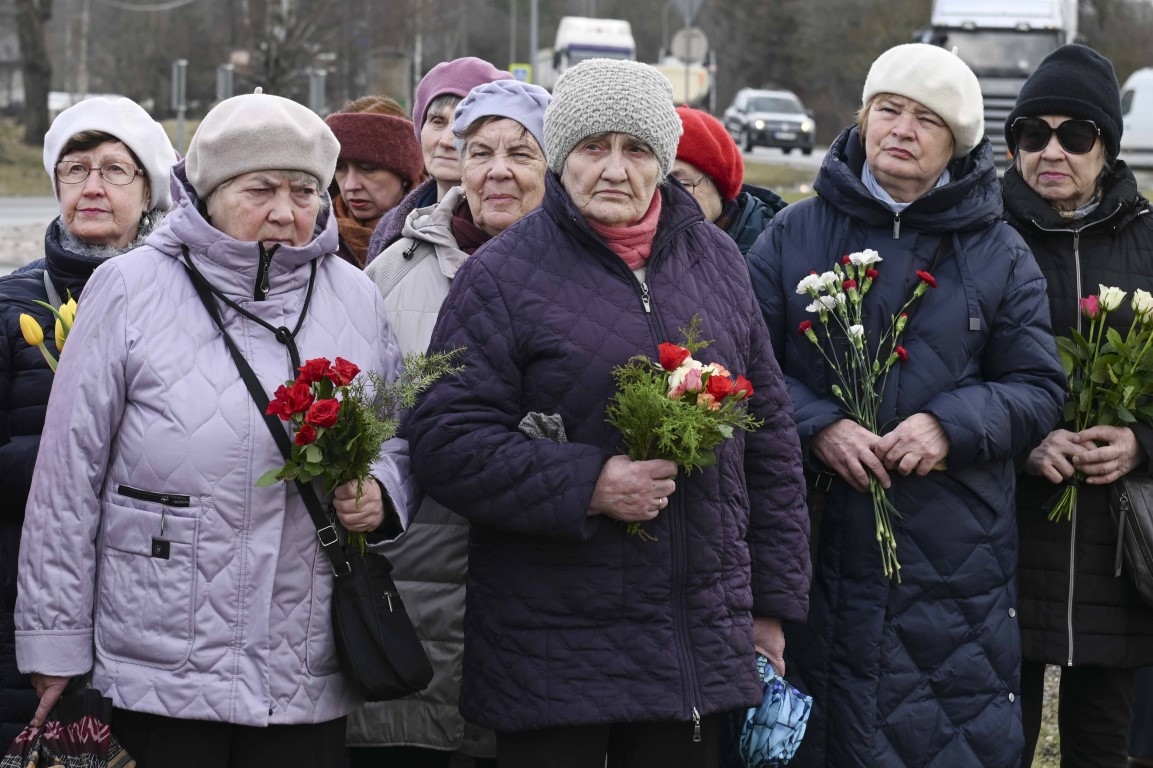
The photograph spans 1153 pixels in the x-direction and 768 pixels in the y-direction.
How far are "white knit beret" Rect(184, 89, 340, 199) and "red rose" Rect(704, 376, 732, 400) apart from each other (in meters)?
1.06

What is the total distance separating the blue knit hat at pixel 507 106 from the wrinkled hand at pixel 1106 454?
1785mm

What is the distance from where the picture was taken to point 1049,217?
4.46 m

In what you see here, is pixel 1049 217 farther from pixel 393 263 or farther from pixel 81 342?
pixel 81 342

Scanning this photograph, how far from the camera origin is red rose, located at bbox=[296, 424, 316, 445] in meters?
3.18

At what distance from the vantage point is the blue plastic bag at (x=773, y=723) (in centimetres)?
369

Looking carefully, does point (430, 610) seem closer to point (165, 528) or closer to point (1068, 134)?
point (165, 528)

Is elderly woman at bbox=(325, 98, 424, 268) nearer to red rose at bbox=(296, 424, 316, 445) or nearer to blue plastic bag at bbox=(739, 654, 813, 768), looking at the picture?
red rose at bbox=(296, 424, 316, 445)

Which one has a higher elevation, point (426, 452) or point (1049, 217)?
point (1049, 217)

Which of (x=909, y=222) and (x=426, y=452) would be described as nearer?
(x=426, y=452)

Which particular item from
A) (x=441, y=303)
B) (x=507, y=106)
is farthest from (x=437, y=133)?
(x=441, y=303)

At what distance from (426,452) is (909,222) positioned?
1574 millimetres

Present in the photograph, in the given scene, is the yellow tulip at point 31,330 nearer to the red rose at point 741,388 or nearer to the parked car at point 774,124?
the red rose at point 741,388

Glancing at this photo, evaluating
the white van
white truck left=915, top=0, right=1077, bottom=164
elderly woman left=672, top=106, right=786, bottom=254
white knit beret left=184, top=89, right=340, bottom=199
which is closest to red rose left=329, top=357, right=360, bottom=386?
white knit beret left=184, top=89, right=340, bottom=199

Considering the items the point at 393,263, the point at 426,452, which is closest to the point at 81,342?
the point at 426,452
